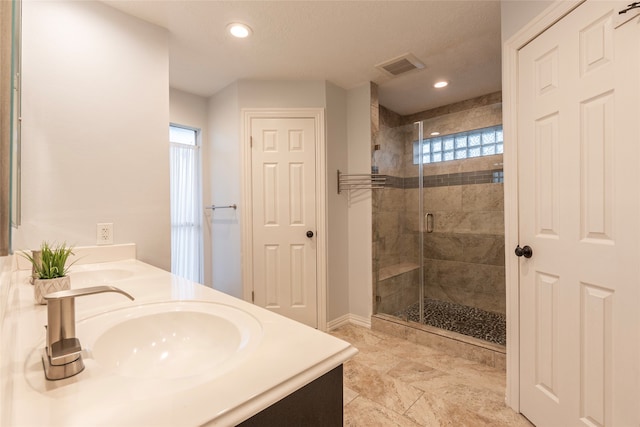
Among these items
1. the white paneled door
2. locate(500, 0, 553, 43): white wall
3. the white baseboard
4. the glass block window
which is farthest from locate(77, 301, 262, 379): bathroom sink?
the glass block window

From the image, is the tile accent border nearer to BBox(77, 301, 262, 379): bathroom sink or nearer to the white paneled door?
the white paneled door

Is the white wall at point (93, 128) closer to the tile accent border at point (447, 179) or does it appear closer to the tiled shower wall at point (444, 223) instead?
the tiled shower wall at point (444, 223)

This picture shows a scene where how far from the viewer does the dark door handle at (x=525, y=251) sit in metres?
1.52

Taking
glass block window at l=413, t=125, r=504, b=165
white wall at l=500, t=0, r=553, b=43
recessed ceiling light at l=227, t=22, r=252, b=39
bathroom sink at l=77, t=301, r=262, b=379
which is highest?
recessed ceiling light at l=227, t=22, r=252, b=39

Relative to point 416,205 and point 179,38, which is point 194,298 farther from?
point 416,205

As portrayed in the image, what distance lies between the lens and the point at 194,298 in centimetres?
96

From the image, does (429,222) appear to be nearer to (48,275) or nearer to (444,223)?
(444,223)

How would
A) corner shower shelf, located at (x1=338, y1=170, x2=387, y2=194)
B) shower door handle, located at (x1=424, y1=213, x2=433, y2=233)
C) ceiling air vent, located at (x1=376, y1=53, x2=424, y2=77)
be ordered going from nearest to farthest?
ceiling air vent, located at (x1=376, y1=53, x2=424, y2=77) < corner shower shelf, located at (x1=338, y1=170, x2=387, y2=194) < shower door handle, located at (x1=424, y1=213, x2=433, y2=233)

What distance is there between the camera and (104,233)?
1.66 m

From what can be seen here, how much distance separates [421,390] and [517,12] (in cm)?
227

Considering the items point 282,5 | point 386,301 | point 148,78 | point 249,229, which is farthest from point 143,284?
point 386,301

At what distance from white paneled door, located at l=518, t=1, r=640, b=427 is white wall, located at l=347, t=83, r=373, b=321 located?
1429 millimetres

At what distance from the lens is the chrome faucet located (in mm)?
524

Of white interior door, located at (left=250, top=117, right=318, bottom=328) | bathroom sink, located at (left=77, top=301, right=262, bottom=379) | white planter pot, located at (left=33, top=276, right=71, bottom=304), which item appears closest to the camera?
bathroom sink, located at (left=77, top=301, right=262, bottom=379)
